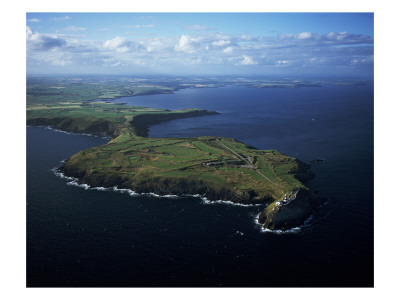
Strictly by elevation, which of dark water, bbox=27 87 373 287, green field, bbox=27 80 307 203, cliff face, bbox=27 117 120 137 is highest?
cliff face, bbox=27 117 120 137

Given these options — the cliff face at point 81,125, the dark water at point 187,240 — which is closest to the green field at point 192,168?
the dark water at point 187,240

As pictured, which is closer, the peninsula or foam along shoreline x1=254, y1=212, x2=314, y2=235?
foam along shoreline x1=254, y1=212, x2=314, y2=235

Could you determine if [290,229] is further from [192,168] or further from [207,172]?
[192,168]

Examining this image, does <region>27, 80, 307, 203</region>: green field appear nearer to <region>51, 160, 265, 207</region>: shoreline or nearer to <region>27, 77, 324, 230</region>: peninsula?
<region>27, 77, 324, 230</region>: peninsula

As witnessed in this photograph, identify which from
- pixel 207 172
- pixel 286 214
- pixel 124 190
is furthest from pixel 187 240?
pixel 207 172

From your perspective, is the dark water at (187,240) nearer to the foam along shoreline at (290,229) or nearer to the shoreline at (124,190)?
the foam along shoreline at (290,229)

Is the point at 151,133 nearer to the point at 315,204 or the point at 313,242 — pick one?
the point at 315,204

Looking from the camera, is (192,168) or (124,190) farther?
(192,168)

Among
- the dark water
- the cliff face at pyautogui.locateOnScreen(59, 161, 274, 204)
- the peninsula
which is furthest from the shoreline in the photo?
the dark water
